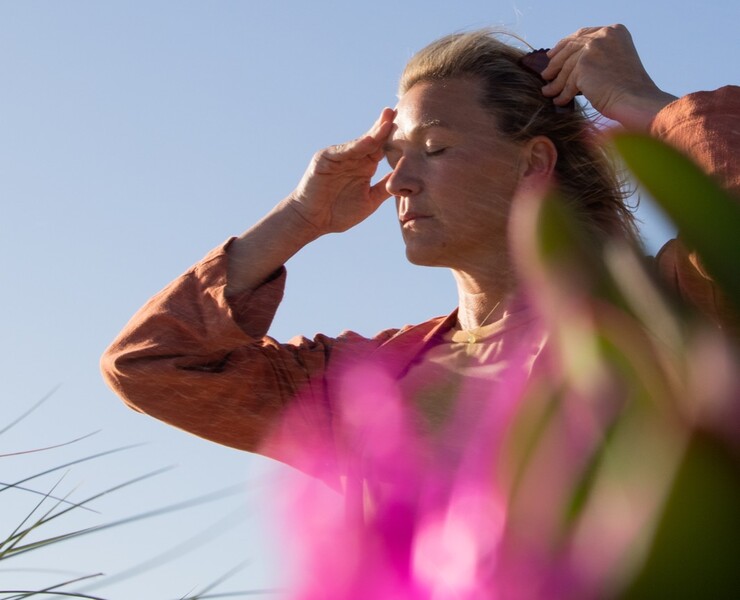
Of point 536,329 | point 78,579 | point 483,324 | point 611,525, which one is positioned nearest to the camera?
point 611,525

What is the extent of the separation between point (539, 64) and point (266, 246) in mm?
721

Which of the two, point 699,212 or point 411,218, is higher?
point 411,218

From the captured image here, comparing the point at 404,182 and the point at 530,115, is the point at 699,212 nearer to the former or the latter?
the point at 404,182

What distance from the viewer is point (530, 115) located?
2.23 metres

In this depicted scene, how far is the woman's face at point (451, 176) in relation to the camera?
2.05 metres

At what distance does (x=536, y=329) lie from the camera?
196 cm

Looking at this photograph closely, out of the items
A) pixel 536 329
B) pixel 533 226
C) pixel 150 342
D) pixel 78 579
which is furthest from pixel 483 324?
pixel 533 226

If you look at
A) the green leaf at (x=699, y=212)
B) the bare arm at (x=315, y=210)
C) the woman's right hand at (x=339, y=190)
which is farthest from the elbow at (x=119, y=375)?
the green leaf at (x=699, y=212)

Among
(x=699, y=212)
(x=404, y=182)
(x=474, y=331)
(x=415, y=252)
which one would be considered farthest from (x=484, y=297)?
(x=699, y=212)

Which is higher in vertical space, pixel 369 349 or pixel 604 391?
pixel 369 349

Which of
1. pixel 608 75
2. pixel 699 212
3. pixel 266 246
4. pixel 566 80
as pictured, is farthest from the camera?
pixel 266 246

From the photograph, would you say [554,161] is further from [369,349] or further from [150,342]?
[150,342]

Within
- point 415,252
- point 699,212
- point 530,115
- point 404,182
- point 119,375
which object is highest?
point 530,115

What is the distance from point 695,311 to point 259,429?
83.1 inches
